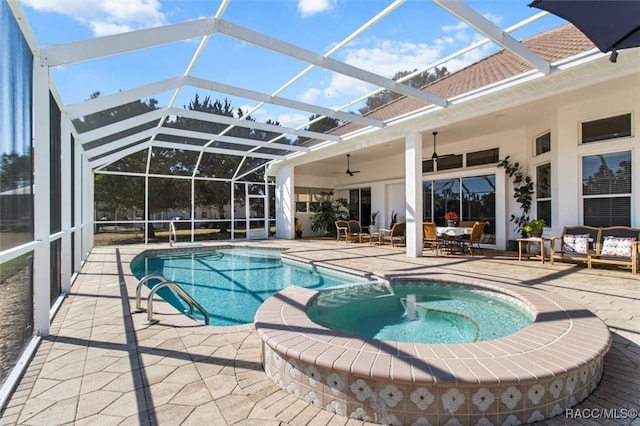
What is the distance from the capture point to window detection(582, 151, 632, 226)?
6961 millimetres

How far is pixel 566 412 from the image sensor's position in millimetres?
2180

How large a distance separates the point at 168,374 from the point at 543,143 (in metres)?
10.4

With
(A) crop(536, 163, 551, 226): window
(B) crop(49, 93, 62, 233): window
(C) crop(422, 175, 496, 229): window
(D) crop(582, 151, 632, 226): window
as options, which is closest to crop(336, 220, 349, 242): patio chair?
(C) crop(422, 175, 496, 229): window

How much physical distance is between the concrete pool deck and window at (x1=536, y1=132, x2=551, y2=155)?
5.11 metres

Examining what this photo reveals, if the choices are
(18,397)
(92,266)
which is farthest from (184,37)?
(92,266)

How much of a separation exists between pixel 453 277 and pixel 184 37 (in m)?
5.69

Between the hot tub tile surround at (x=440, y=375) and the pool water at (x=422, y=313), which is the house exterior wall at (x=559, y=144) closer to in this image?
the pool water at (x=422, y=313)

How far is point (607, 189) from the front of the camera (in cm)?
720

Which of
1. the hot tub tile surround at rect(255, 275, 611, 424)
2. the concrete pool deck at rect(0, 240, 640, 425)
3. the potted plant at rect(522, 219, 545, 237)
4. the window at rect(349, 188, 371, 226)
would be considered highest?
the window at rect(349, 188, 371, 226)

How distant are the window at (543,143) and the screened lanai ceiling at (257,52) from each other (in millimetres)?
3565

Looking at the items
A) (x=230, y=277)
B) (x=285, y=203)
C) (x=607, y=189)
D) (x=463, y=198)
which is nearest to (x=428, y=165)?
(x=463, y=198)

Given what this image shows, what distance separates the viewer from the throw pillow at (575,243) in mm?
7020

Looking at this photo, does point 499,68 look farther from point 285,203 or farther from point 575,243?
point 285,203

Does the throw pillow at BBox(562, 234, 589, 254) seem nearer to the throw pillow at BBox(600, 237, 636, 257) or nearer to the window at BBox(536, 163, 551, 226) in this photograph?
the throw pillow at BBox(600, 237, 636, 257)
